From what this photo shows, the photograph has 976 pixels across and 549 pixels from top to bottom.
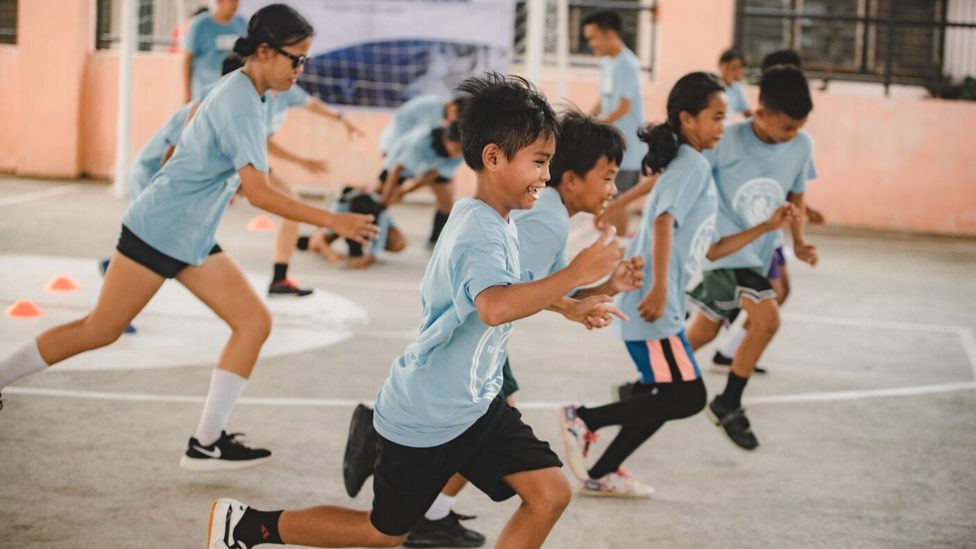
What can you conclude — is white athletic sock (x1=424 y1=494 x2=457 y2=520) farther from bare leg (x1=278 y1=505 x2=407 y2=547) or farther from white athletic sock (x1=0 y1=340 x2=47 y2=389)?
white athletic sock (x1=0 y1=340 x2=47 y2=389)

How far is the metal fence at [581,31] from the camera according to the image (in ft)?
45.9

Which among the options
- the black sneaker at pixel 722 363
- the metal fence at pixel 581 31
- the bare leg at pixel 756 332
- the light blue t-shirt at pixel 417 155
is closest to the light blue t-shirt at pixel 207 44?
the light blue t-shirt at pixel 417 155

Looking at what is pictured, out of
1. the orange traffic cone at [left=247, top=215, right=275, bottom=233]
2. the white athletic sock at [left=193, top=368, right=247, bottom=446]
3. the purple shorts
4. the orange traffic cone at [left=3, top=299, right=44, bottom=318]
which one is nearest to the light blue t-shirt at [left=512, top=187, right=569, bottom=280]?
the white athletic sock at [left=193, top=368, right=247, bottom=446]

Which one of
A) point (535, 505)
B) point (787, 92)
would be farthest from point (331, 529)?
point (787, 92)

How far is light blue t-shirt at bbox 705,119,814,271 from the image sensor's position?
17.6 feet

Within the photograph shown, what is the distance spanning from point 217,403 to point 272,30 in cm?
138

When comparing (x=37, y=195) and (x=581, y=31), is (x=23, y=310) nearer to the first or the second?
(x=37, y=195)

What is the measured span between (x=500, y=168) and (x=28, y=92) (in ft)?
39.9

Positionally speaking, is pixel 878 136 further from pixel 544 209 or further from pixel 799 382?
pixel 544 209

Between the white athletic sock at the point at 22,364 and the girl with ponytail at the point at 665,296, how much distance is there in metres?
1.94

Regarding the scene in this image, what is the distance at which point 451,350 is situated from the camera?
3.06m

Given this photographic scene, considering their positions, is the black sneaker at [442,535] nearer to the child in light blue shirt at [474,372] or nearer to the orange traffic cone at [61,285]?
the child in light blue shirt at [474,372]

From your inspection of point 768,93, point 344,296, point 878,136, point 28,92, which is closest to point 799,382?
point 768,93

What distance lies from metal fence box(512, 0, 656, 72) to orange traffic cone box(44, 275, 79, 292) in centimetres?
622
